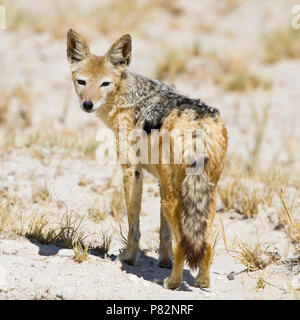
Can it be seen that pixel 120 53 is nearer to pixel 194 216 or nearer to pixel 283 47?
pixel 194 216

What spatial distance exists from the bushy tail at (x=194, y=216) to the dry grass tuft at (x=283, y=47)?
969 cm

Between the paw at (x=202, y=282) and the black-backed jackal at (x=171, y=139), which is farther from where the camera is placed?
the paw at (x=202, y=282)

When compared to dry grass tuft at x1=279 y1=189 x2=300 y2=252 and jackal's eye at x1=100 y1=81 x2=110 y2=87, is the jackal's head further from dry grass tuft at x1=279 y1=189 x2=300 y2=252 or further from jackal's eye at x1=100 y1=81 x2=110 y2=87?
dry grass tuft at x1=279 y1=189 x2=300 y2=252

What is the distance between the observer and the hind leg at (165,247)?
6.15 meters

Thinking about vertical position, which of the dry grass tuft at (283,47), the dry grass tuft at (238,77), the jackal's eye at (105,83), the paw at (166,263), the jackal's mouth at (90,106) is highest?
the dry grass tuft at (283,47)

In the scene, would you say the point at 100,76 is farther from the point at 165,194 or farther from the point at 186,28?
the point at 186,28

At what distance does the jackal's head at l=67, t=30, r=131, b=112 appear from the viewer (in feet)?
19.3

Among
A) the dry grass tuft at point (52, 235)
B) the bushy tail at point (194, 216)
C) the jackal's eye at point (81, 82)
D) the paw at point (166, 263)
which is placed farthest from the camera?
the dry grass tuft at point (52, 235)

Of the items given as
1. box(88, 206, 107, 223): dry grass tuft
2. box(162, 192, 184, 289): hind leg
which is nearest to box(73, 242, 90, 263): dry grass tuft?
box(162, 192, 184, 289): hind leg

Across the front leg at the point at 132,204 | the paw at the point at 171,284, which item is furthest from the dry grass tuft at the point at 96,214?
the paw at the point at 171,284

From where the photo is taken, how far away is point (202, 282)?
549 centimetres

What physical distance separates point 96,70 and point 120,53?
12.6 inches

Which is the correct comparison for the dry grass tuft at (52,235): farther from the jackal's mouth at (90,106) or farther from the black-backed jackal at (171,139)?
the jackal's mouth at (90,106)
